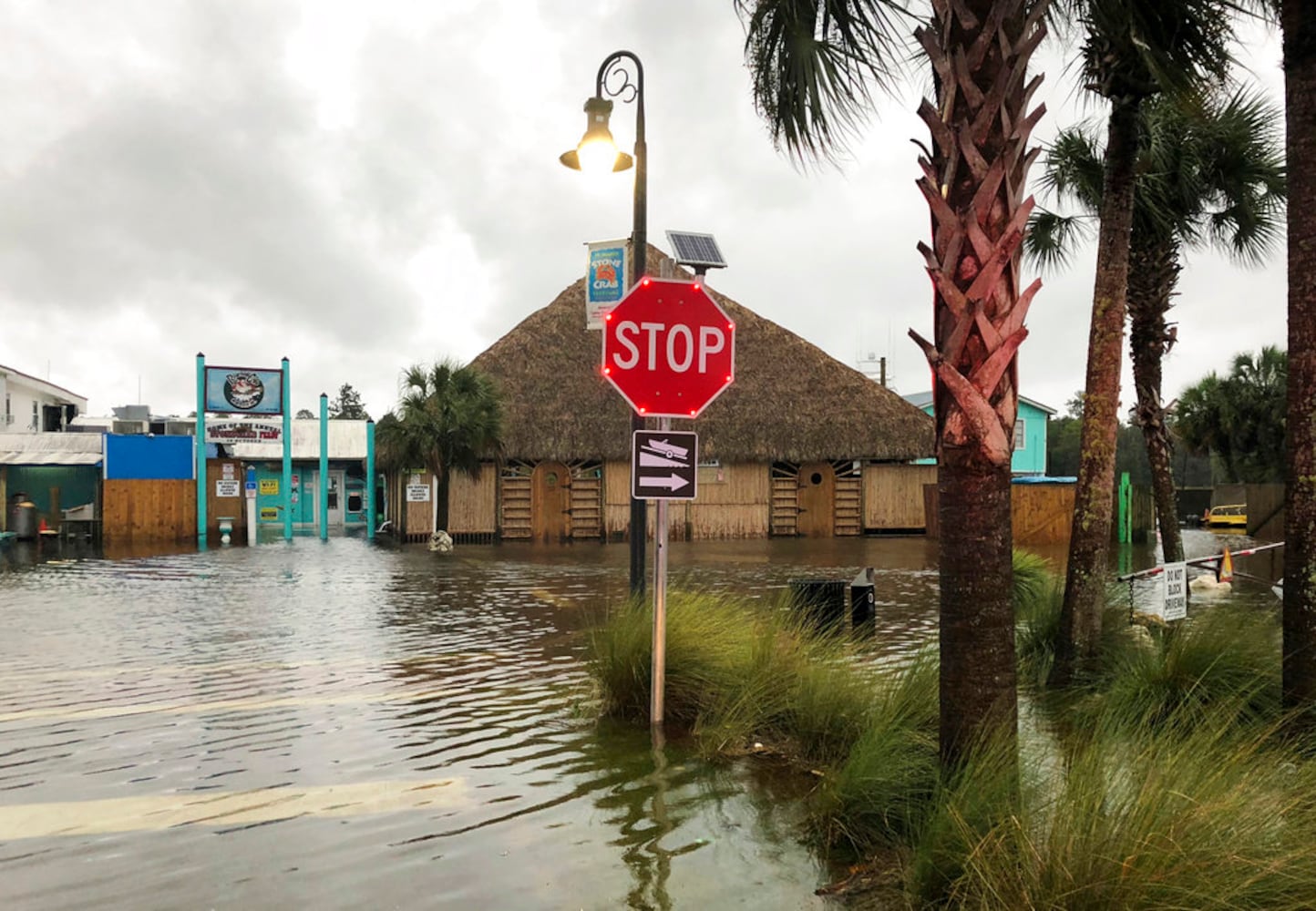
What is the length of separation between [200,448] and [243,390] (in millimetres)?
1849

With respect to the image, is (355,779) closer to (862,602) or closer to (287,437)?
(862,602)

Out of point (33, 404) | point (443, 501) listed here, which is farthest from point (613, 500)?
point (33, 404)

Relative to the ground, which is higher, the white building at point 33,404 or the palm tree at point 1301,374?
the white building at point 33,404

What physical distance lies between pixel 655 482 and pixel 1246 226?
11.2 meters

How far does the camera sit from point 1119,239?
7590 millimetres

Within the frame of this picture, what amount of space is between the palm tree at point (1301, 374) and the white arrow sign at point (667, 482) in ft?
10.8

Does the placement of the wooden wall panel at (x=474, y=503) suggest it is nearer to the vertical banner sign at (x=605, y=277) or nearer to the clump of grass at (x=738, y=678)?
the vertical banner sign at (x=605, y=277)

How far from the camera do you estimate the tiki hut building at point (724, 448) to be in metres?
27.8

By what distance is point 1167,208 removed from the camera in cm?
1253

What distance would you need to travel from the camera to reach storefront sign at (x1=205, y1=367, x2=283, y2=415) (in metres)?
25.1

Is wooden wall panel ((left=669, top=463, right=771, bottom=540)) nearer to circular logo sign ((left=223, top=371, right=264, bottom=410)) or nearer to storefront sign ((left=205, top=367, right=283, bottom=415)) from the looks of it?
storefront sign ((left=205, top=367, right=283, bottom=415))

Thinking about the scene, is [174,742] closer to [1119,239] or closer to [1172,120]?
[1119,239]

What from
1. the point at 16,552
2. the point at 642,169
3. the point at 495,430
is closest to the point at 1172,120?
the point at 642,169

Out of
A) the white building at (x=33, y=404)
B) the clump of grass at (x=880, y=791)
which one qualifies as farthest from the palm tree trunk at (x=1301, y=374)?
the white building at (x=33, y=404)
